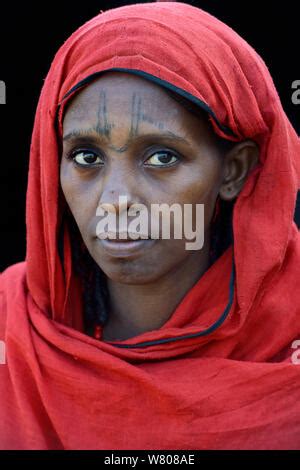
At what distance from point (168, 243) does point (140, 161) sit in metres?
0.22

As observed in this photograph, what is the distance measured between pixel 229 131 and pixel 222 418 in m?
0.74

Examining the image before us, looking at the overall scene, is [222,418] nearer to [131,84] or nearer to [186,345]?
[186,345]

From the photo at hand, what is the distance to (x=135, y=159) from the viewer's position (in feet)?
5.25

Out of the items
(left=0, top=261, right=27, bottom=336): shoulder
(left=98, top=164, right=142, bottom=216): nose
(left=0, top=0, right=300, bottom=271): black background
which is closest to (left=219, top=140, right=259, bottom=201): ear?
(left=98, top=164, right=142, bottom=216): nose

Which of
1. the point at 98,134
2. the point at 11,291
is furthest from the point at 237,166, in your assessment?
the point at 11,291

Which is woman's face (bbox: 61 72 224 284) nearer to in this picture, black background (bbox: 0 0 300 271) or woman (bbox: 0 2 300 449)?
woman (bbox: 0 2 300 449)

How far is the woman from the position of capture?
62.0 inches

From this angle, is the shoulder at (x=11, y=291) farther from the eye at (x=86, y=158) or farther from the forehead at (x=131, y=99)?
the forehead at (x=131, y=99)

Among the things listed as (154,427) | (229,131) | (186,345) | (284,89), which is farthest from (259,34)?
(154,427)

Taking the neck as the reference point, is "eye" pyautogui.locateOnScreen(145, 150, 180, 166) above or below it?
above

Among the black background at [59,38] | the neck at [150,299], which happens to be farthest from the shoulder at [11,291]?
the black background at [59,38]

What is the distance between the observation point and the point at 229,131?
1653 mm

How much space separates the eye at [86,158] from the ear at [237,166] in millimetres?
353

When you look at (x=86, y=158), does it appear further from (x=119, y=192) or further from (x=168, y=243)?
(x=168, y=243)
